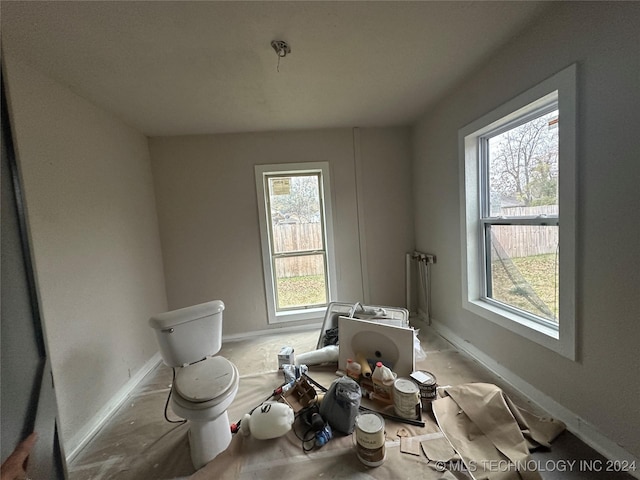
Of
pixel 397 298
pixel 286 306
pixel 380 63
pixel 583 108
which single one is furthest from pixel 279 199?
pixel 583 108

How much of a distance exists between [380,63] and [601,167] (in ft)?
4.29

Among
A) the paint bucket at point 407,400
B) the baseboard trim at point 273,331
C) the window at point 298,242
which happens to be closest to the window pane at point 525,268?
the paint bucket at point 407,400

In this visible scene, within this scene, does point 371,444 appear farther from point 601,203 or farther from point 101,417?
point 101,417

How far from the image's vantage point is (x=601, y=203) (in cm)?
113

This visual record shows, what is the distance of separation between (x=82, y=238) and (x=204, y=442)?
147 centimetres

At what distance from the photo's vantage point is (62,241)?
1.47m

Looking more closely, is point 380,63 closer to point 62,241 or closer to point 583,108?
point 583,108

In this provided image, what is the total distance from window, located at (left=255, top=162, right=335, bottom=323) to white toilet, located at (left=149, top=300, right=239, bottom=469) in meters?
1.17

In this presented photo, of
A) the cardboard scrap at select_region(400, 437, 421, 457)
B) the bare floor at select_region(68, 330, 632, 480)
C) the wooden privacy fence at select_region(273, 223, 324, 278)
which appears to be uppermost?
the wooden privacy fence at select_region(273, 223, 324, 278)

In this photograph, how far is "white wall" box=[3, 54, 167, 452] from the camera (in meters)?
1.33

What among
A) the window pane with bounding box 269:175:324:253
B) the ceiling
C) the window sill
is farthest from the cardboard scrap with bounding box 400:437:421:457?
the ceiling

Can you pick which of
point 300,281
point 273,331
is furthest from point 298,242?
point 273,331

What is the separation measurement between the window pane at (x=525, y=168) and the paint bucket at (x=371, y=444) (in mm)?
1558

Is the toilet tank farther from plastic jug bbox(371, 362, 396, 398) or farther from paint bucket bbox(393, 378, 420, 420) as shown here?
paint bucket bbox(393, 378, 420, 420)
